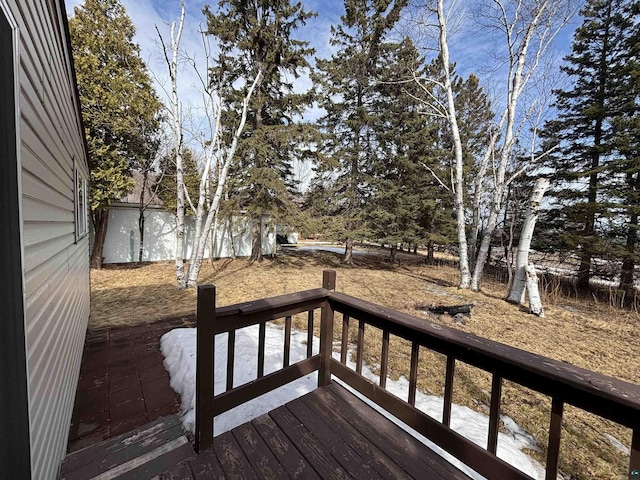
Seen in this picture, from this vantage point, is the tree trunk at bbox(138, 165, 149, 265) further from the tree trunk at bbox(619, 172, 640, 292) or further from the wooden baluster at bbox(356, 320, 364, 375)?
the tree trunk at bbox(619, 172, 640, 292)

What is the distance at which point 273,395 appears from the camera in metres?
2.36

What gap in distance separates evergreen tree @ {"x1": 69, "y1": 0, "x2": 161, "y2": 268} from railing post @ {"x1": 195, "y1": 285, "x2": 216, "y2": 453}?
806 centimetres

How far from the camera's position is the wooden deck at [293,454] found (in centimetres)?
136

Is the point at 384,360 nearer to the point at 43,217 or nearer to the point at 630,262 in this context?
the point at 43,217

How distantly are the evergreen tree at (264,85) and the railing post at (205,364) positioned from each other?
615 centimetres

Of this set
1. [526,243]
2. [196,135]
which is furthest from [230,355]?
[526,243]

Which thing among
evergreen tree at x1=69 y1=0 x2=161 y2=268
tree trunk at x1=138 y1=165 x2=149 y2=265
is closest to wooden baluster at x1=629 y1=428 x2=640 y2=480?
evergreen tree at x1=69 y1=0 x2=161 y2=268

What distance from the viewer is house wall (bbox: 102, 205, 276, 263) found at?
29.5ft

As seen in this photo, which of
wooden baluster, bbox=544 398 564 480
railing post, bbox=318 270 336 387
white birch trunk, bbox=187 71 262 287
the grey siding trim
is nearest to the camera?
the grey siding trim

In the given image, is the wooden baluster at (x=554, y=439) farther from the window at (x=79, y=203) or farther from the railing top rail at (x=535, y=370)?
the window at (x=79, y=203)

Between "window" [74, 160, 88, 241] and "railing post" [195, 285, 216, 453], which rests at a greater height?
"window" [74, 160, 88, 241]

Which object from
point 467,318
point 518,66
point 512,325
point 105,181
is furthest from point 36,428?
point 518,66

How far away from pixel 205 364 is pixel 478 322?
471 cm

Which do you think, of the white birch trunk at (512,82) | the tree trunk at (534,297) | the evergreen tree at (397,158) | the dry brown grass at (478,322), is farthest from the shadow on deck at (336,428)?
the evergreen tree at (397,158)
